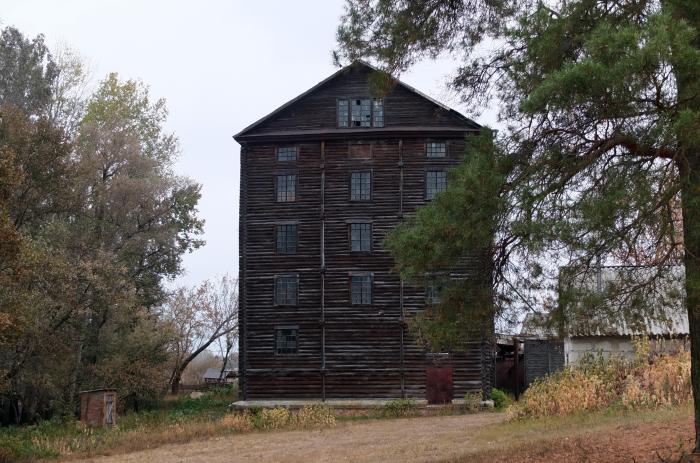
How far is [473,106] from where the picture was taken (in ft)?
45.7

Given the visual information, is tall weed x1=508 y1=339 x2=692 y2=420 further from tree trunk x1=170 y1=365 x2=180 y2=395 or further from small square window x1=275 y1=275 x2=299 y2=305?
tree trunk x1=170 y1=365 x2=180 y2=395

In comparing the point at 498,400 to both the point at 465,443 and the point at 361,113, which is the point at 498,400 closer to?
the point at 361,113

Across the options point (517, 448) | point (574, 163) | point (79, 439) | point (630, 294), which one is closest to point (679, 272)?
point (630, 294)

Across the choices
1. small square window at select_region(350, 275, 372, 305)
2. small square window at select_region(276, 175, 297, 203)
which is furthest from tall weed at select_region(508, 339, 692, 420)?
small square window at select_region(276, 175, 297, 203)

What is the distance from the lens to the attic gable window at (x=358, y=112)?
35094mm

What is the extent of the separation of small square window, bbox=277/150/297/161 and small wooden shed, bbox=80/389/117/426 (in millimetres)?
11713

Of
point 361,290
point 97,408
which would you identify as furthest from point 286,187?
point 97,408

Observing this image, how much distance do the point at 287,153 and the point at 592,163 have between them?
25357 millimetres

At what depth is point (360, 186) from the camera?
114ft

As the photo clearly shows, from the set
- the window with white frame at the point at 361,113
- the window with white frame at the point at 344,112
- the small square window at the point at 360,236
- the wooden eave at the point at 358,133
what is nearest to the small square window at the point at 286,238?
the small square window at the point at 360,236

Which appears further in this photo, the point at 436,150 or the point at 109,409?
the point at 436,150

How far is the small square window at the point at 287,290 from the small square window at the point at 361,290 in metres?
2.29

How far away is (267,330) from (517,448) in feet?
65.6

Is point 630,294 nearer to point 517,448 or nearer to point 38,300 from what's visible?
point 517,448
